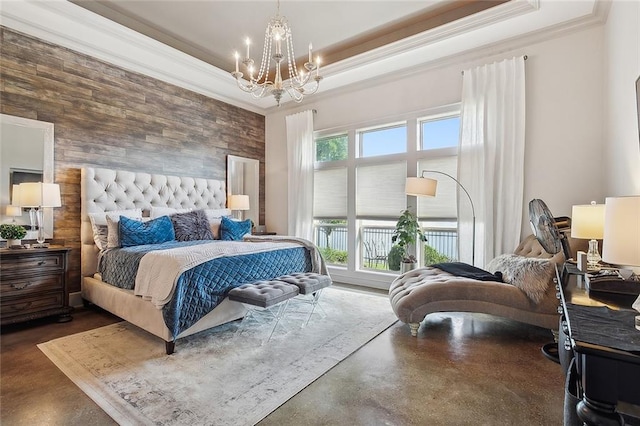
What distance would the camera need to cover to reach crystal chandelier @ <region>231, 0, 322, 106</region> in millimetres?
2781

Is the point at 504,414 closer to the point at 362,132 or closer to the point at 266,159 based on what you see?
the point at 362,132

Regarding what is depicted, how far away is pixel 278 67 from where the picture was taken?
9.61ft

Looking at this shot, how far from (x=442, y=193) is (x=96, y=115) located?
4.51m

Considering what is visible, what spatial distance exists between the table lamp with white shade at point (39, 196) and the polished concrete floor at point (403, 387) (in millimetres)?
1113

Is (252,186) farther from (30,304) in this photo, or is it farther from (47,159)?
(30,304)

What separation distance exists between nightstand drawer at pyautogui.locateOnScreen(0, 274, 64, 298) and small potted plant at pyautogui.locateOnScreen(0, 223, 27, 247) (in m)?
→ 0.40

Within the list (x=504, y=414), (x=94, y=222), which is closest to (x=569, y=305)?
(x=504, y=414)

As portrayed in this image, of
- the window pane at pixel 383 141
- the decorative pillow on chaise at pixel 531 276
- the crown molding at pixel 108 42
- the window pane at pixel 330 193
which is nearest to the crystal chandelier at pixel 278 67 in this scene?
the crown molding at pixel 108 42

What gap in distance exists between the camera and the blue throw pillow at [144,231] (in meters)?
3.31

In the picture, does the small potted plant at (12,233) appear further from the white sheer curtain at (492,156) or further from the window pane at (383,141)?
the white sheer curtain at (492,156)

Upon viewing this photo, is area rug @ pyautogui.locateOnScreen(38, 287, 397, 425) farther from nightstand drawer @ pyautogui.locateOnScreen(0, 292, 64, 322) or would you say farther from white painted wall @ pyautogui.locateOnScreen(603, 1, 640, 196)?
white painted wall @ pyautogui.locateOnScreen(603, 1, 640, 196)

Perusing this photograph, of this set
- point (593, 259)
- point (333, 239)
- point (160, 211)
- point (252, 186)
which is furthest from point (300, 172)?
point (593, 259)

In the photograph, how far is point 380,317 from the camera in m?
3.34

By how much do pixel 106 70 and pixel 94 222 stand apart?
192cm
